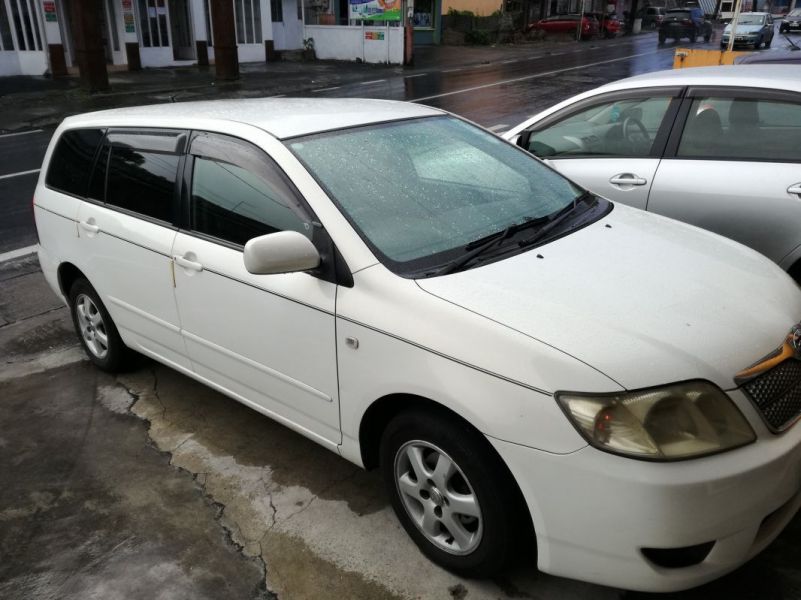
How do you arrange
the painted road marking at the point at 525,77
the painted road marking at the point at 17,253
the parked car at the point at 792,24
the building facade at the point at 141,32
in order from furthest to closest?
the parked car at the point at 792,24 < the building facade at the point at 141,32 < the painted road marking at the point at 525,77 < the painted road marking at the point at 17,253

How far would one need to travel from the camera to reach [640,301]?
8.32 ft

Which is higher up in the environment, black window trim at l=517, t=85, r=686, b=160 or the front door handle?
black window trim at l=517, t=85, r=686, b=160

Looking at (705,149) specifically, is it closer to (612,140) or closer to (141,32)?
(612,140)

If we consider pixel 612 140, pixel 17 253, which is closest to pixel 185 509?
pixel 612 140

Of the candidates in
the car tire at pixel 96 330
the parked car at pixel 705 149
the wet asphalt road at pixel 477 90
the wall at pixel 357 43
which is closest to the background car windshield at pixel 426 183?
the parked car at pixel 705 149

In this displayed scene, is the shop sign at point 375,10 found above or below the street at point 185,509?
above

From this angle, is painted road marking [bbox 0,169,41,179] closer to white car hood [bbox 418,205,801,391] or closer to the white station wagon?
the white station wagon

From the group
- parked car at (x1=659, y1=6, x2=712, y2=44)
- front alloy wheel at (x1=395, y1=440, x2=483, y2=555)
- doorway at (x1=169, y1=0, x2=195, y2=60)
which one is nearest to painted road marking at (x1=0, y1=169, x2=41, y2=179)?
front alloy wheel at (x1=395, y1=440, x2=483, y2=555)

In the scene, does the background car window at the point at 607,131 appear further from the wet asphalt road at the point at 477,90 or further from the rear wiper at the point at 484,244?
the wet asphalt road at the point at 477,90

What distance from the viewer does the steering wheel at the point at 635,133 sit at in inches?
185

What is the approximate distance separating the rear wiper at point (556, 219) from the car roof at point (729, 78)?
1.51 meters

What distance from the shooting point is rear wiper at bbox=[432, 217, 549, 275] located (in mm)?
2750

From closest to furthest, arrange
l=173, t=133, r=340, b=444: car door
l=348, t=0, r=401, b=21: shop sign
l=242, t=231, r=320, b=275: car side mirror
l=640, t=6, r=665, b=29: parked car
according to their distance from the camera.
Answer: l=242, t=231, r=320, b=275: car side mirror, l=173, t=133, r=340, b=444: car door, l=348, t=0, r=401, b=21: shop sign, l=640, t=6, r=665, b=29: parked car

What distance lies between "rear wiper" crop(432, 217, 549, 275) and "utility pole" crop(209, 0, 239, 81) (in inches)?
765
